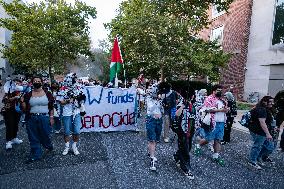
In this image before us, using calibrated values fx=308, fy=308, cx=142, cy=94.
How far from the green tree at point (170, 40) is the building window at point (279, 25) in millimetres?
3949

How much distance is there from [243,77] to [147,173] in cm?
1920

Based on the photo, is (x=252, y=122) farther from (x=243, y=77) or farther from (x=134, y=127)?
(x=243, y=77)

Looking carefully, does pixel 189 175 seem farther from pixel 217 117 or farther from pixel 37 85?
pixel 37 85

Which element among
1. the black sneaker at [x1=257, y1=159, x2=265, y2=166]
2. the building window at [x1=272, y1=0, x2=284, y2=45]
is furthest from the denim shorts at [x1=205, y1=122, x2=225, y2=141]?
the building window at [x1=272, y1=0, x2=284, y2=45]

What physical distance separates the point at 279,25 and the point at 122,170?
694 inches

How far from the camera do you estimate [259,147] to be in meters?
6.90

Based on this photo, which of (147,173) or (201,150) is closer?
(147,173)

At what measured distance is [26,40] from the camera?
19984 millimetres

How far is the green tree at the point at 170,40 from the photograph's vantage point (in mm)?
17812

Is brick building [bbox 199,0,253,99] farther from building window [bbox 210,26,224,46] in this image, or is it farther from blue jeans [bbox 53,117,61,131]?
blue jeans [bbox 53,117,61,131]

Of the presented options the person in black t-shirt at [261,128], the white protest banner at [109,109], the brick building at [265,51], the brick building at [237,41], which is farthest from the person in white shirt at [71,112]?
the brick building at [237,41]

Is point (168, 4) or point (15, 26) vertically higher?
point (168, 4)

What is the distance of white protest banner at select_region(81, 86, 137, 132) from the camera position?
1014cm

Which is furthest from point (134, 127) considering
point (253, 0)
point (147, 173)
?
point (253, 0)
